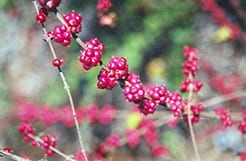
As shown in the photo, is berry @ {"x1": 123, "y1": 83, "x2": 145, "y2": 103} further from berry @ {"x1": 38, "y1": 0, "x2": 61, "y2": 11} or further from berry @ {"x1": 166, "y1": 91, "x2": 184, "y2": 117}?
berry @ {"x1": 38, "y1": 0, "x2": 61, "y2": 11}

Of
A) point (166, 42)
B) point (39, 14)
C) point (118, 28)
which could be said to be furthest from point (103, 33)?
point (39, 14)

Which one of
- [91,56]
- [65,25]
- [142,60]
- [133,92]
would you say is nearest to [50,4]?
[65,25]

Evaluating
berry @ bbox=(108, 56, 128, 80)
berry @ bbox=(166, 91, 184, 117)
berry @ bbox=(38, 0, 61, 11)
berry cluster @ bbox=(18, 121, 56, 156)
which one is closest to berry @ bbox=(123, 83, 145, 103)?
berry @ bbox=(108, 56, 128, 80)

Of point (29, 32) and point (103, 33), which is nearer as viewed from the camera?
point (103, 33)

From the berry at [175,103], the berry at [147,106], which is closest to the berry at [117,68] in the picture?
the berry at [147,106]

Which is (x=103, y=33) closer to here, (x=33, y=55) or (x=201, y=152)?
(x=33, y=55)

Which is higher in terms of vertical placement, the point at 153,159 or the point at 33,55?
the point at 33,55

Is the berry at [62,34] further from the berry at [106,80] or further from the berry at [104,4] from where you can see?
the berry at [104,4]

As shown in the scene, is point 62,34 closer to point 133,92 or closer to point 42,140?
point 133,92

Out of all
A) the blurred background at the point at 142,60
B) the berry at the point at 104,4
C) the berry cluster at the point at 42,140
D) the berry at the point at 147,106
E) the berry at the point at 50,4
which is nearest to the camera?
the berry at the point at 50,4
